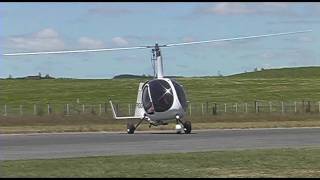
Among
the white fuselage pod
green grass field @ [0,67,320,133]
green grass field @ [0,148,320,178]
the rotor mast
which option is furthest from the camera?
green grass field @ [0,67,320,133]

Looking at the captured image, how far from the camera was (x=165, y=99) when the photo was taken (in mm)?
38656

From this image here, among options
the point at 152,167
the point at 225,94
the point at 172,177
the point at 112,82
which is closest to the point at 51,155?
the point at 152,167

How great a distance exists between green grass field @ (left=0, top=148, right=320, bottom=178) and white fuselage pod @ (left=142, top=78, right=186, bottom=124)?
1807 centimetres

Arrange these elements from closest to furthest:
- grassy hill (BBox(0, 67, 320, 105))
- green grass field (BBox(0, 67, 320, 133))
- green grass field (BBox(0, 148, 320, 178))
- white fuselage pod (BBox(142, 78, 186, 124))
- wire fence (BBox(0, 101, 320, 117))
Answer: green grass field (BBox(0, 148, 320, 178)) < white fuselage pod (BBox(142, 78, 186, 124)) < wire fence (BBox(0, 101, 320, 117)) < green grass field (BBox(0, 67, 320, 133)) < grassy hill (BBox(0, 67, 320, 105))

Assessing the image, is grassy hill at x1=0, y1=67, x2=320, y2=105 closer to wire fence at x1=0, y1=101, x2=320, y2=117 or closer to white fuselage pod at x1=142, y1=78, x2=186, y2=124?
wire fence at x1=0, y1=101, x2=320, y2=117

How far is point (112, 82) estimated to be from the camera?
11981cm

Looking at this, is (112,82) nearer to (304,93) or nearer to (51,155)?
(304,93)

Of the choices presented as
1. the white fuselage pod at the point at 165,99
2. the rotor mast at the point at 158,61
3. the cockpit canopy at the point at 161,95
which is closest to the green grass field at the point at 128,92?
the rotor mast at the point at 158,61

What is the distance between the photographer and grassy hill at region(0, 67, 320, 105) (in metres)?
98.9

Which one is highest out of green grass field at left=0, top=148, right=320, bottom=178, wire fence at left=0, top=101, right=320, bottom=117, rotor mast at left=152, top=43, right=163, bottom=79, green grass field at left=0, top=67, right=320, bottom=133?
rotor mast at left=152, top=43, right=163, bottom=79

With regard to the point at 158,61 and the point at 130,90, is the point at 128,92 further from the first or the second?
the point at 158,61

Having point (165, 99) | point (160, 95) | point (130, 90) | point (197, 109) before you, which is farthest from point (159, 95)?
point (130, 90)

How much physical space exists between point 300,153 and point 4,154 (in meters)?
8.38

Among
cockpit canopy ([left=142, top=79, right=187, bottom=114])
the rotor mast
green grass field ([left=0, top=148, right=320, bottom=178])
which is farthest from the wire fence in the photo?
green grass field ([left=0, top=148, right=320, bottom=178])
